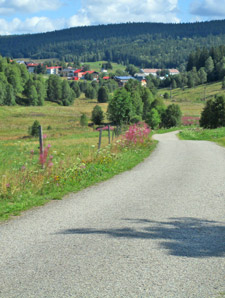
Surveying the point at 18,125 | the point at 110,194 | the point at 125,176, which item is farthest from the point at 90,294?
the point at 18,125

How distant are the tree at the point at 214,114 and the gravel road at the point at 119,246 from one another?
5827 cm

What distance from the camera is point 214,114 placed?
2660 inches

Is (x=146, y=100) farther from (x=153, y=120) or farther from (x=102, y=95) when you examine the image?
(x=102, y=95)

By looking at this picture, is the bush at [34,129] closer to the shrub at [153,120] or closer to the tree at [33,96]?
the shrub at [153,120]

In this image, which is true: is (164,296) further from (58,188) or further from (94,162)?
(94,162)

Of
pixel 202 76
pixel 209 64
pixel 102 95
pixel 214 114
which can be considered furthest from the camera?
pixel 209 64

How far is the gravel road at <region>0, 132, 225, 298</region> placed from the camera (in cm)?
485

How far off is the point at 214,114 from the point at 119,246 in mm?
64459

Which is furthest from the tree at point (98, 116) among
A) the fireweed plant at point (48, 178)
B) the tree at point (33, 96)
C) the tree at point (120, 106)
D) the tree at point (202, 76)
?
the tree at point (202, 76)

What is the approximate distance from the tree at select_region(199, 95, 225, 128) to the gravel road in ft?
191

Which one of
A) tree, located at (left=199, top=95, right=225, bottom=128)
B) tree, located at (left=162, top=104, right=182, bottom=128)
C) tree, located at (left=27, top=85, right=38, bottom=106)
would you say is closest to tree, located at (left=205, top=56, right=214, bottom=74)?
tree, located at (left=27, top=85, right=38, bottom=106)

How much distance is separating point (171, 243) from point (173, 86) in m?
179

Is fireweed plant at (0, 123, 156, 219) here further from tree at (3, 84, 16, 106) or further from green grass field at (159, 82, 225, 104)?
green grass field at (159, 82, 225, 104)

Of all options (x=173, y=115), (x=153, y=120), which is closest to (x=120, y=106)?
(x=153, y=120)
